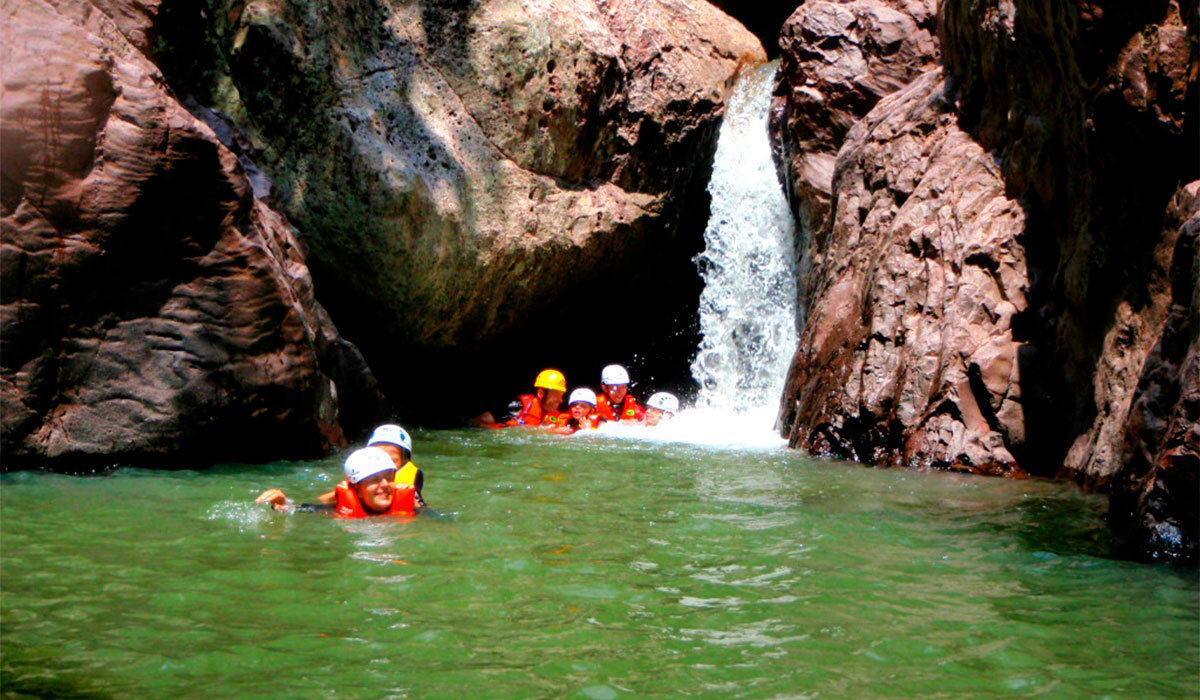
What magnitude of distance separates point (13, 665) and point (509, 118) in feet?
33.8

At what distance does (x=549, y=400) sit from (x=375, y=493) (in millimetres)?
6824

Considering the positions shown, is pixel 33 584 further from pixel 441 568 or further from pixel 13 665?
pixel 441 568

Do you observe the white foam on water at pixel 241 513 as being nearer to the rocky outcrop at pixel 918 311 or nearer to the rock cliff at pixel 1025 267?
the rock cliff at pixel 1025 267

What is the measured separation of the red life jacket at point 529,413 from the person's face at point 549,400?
0.12 meters

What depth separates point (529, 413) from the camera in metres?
13.2

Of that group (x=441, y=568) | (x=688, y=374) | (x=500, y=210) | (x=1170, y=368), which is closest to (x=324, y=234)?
(x=500, y=210)

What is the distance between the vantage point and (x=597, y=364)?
54.3 ft

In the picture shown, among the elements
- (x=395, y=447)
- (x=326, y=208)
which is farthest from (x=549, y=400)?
(x=395, y=447)

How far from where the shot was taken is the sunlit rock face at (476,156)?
1198 centimetres

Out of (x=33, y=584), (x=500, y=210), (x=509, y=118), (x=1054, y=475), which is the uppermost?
(x=509, y=118)

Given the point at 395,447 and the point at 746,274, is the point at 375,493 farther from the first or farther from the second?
the point at 746,274

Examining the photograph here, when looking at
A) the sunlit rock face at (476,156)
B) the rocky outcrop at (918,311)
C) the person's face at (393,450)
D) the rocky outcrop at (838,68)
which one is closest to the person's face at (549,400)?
the sunlit rock face at (476,156)

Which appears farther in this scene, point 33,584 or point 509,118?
point 509,118

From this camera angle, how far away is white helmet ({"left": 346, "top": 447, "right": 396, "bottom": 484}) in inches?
259
